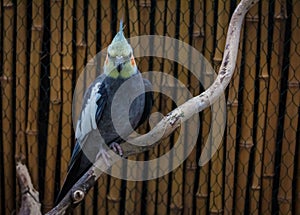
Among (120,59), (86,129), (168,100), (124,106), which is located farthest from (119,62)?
(168,100)

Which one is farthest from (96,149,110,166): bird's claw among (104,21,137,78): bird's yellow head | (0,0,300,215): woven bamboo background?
(0,0,300,215): woven bamboo background

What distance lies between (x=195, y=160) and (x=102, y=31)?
2.66ft

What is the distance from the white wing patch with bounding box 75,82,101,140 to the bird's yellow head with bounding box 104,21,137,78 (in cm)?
10

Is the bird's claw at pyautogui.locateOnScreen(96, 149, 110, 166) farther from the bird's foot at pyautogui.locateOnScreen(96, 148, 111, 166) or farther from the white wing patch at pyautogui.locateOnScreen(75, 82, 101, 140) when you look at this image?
the white wing patch at pyautogui.locateOnScreen(75, 82, 101, 140)

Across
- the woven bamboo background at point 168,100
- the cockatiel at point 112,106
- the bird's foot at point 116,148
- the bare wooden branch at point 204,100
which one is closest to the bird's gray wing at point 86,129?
the cockatiel at point 112,106

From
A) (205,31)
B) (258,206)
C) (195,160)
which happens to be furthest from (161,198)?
(205,31)

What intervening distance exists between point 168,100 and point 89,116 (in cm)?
57

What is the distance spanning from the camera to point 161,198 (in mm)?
2873

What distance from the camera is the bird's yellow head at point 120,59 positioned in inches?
85.5

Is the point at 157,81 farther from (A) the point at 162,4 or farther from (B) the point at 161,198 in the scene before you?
(B) the point at 161,198

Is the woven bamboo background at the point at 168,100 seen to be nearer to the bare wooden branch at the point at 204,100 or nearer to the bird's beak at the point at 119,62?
the bird's beak at the point at 119,62

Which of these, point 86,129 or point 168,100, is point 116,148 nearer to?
point 86,129

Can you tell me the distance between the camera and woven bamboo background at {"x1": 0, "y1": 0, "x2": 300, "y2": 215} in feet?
8.95

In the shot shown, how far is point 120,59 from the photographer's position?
2203 mm
